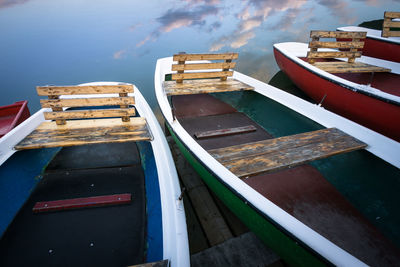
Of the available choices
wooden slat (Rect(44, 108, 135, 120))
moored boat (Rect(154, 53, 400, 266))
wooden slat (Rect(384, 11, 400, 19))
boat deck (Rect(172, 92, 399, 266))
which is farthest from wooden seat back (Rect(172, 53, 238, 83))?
wooden slat (Rect(384, 11, 400, 19))

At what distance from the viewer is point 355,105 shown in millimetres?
4082

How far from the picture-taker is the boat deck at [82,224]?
203 cm

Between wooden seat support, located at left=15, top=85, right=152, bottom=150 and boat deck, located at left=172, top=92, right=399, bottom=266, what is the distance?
1.32 metres

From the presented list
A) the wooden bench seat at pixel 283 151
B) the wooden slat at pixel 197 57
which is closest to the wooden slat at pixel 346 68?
the wooden slat at pixel 197 57

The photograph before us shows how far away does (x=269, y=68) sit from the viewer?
9461 mm

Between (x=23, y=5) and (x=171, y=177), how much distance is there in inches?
Answer: 1337

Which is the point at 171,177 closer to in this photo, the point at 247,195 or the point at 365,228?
the point at 247,195

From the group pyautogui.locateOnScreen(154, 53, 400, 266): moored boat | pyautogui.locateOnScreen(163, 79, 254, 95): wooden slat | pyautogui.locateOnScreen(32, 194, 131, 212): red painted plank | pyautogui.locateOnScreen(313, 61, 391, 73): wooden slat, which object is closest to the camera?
pyautogui.locateOnScreen(154, 53, 400, 266): moored boat

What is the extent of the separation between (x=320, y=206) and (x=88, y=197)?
2.99 meters

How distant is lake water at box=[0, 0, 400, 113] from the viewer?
8.88 meters

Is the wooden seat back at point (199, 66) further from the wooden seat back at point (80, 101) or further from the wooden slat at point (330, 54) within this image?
the wooden slat at point (330, 54)

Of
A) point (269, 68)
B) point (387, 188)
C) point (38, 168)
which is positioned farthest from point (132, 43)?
point (387, 188)

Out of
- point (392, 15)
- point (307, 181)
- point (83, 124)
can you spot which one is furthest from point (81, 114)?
point (392, 15)

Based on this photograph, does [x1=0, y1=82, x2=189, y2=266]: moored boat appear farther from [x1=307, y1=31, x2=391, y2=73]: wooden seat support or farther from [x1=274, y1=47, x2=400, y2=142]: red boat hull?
[x1=307, y1=31, x2=391, y2=73]: wooden seat support
